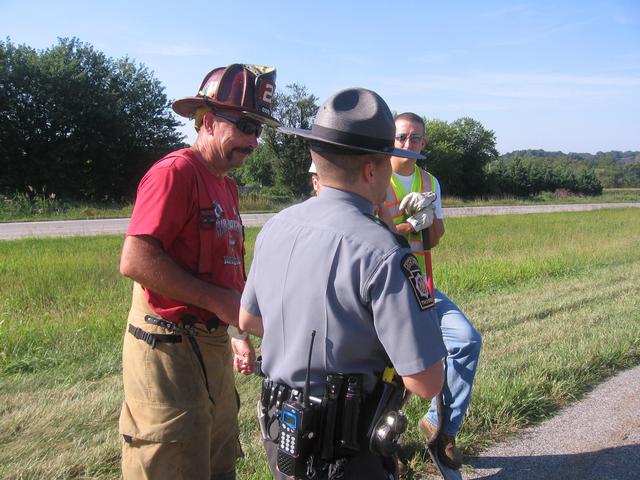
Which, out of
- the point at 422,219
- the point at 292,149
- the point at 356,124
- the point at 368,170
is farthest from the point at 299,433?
the point at 292,149

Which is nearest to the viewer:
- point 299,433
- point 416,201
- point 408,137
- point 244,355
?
point 299,433

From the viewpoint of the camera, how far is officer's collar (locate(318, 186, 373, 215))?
6.38 ft

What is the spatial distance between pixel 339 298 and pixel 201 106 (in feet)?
4.56

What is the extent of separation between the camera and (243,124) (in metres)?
2.70

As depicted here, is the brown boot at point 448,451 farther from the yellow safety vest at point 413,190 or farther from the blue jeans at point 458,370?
the yellow safety vest at point 413,190

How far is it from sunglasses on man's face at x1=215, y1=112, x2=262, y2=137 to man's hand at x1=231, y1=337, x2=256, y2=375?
3.39 ft

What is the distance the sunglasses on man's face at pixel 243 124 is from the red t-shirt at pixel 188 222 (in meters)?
0.23

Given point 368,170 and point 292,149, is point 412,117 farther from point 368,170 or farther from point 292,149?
point 292,149

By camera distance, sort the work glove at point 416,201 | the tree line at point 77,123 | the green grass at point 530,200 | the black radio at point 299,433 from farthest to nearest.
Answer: the green grass at point 530,200
the tree line at point 77,123
the work glove at point 416,201
the black radio at point 299,433

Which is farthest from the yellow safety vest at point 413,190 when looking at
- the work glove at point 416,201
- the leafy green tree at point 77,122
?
the leafy green tree at point 77,122

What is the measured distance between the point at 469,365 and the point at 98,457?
2215 mm

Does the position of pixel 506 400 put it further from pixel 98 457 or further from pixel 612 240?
pixel 612 240

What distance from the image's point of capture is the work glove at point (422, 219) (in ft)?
12.1

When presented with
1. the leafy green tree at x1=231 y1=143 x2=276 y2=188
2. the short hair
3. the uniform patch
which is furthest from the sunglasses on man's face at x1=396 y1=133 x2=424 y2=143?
the leafy green tree at x1=231 y1=143 x2=276 y2=188
